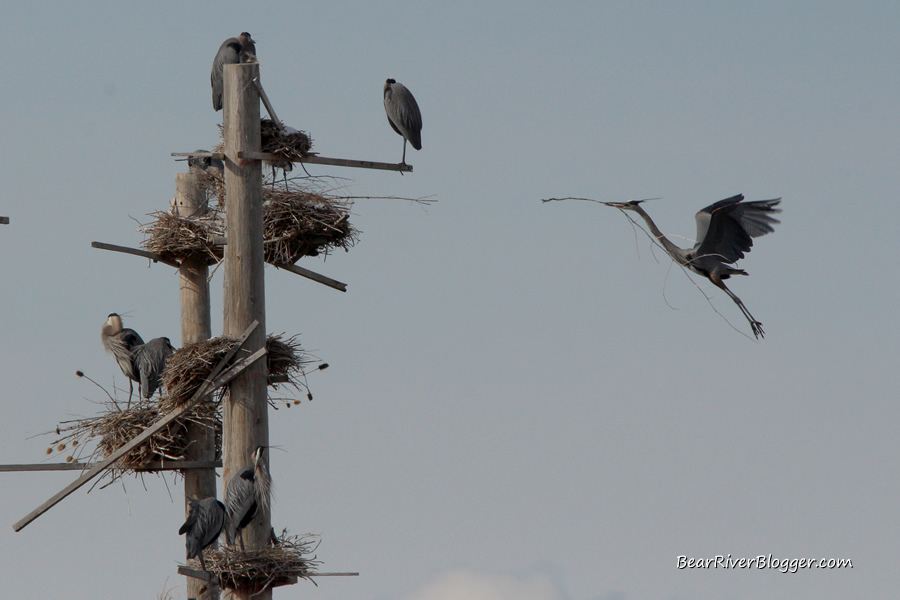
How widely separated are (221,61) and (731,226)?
14.1 ft

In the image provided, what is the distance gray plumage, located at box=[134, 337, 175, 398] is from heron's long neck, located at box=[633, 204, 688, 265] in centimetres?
461

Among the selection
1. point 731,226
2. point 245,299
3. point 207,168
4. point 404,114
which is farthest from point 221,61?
point 731,226

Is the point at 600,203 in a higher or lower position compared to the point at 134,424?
higher

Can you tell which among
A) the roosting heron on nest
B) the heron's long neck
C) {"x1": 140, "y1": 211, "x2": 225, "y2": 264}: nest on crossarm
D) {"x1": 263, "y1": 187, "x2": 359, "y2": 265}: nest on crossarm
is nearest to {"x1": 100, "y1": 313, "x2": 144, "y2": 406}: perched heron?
the roosting heron on nest

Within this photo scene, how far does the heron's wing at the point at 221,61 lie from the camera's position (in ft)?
34.8

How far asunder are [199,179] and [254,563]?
157 inches

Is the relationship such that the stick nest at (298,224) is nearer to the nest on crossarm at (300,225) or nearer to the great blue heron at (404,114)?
the nest on crossarm at (300,225)

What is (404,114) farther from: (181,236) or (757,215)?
(757,215)

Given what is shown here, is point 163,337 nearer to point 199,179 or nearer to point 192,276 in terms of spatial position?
point 192,276

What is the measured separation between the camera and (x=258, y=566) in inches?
354

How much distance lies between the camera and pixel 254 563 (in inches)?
355

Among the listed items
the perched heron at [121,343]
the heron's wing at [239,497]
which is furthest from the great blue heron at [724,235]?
the perched heron at [121,343]

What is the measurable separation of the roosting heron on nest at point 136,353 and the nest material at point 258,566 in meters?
2.64

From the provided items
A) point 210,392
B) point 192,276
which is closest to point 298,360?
point 210,392
